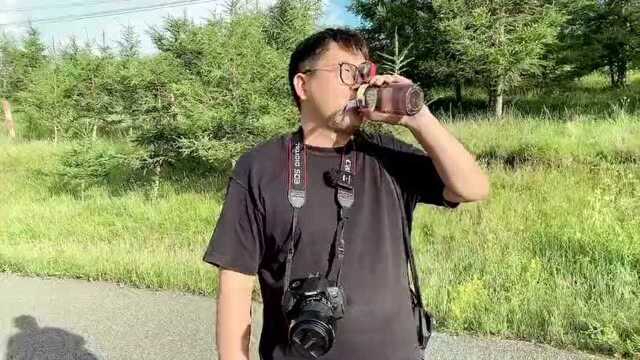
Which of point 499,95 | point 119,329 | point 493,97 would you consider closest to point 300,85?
point 119,329

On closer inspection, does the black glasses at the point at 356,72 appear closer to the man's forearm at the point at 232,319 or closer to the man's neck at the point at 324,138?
the man's neck at the point at 324,138

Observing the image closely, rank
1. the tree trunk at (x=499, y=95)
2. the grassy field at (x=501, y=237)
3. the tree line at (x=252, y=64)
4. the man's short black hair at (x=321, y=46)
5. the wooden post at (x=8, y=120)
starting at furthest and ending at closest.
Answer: the wooden post at (x=8, y=120) < the tree trunk at (x=499, y=95) < the tree line at (x=252, y=64) < the grassy field at (x=501, y=237) < the man's short black hair at (x=321, y=46)

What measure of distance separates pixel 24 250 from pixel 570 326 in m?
6.76

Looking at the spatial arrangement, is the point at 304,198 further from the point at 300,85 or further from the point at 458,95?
the point at 458,95

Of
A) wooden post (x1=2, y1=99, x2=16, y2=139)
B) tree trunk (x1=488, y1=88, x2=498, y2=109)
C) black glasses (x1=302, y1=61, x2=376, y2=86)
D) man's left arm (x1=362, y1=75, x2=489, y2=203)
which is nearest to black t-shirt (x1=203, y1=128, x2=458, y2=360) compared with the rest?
man's left arm (x1=362, y1=75, x2=489, y2=203)

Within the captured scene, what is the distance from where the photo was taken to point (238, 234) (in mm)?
1918

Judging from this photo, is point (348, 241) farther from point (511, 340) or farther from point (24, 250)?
point (24, 250)

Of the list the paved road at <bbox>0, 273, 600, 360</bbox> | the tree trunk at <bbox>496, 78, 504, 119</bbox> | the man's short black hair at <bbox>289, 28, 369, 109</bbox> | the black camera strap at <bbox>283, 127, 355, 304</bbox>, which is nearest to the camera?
the black camera strap at <bbox>283, 127, 355, 304</bbox>

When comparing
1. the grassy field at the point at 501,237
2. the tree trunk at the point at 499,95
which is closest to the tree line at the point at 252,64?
the tree trunk at the point at 499,95

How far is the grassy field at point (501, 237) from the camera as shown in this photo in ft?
15.3

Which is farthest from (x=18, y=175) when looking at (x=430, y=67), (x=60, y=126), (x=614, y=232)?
(x=614, y=232)

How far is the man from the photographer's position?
6.07 ft

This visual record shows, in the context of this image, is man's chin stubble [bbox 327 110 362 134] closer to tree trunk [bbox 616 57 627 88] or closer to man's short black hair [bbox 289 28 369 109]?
man's short black hair [bbox 289 28 369 109]

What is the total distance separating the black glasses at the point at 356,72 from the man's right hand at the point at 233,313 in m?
0.69
